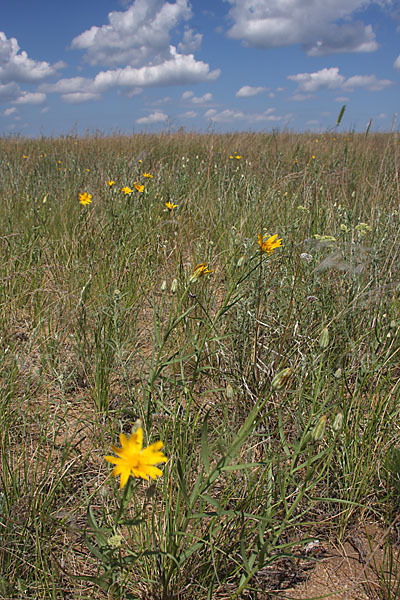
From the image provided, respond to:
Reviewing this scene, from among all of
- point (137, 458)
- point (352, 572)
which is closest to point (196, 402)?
point (352, 572)

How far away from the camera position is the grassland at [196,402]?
3.14 feet

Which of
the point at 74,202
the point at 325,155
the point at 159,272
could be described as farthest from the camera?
the point at 325,155

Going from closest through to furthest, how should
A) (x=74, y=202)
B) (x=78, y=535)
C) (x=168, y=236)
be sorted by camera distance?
1. (x=78, y=535)
2. (x=168, y=236)
3. (x=74, y=202)

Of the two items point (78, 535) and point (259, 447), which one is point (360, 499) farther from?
point (78, 535)

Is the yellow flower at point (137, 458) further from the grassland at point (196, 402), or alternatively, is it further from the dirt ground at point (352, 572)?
the dirt ground at point (352, 572)

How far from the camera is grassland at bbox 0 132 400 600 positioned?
3.14 ft

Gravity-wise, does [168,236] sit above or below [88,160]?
below

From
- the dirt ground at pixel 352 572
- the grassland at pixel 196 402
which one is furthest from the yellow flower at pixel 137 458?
the dirt ground at pixel 352 572

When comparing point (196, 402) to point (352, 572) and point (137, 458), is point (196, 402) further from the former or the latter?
point (137, 458)

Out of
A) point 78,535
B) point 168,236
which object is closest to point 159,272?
point 168,236

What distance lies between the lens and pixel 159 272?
250cm

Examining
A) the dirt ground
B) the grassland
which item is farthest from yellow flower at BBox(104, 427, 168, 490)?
the dirt ground

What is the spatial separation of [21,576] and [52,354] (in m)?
0.87

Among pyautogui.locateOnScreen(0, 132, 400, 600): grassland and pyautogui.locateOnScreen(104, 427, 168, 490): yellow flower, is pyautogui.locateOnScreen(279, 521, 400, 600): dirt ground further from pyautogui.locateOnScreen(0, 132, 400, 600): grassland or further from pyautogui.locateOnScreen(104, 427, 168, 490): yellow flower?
pyautogui.locateOnScreen(104, 427, 168, 490): yellow flower
